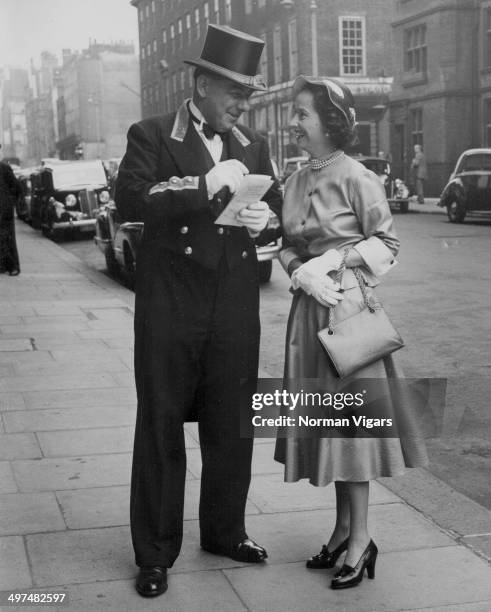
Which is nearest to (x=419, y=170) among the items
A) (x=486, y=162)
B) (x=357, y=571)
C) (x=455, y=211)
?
(x=455, y=211)

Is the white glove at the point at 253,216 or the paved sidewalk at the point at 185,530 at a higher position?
the white glove at the point at 253,216

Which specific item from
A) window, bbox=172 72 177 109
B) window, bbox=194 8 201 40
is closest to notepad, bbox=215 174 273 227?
window, bbox=194 8 201 40

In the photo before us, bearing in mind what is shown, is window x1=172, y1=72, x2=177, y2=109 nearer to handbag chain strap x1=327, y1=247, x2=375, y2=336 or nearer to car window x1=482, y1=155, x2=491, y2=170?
car window x1=482, y1=155, x2=491, y2=170

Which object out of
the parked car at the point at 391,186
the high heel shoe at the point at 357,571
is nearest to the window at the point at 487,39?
the parked car at the point at 391,186

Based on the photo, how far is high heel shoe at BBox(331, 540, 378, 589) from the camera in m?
3.40

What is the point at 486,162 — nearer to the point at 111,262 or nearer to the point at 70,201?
the point at 70,201

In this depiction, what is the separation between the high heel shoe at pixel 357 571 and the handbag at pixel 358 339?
0.65 meters

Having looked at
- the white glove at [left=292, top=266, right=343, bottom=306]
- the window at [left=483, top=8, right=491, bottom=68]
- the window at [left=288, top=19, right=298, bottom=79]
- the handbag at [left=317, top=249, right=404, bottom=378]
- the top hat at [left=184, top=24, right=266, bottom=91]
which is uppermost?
the window at [left=288, top=19, right=298, bottom=79]

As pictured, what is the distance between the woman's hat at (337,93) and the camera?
3381mm

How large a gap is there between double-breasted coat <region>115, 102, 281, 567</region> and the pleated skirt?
219mm

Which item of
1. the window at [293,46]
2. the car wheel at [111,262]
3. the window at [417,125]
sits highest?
the window at [293,46]

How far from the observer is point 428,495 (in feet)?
14.6

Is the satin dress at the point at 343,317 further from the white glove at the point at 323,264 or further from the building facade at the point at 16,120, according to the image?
the building facade at the point at 16,120

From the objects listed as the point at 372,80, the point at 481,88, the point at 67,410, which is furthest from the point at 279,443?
the point at 372,80
